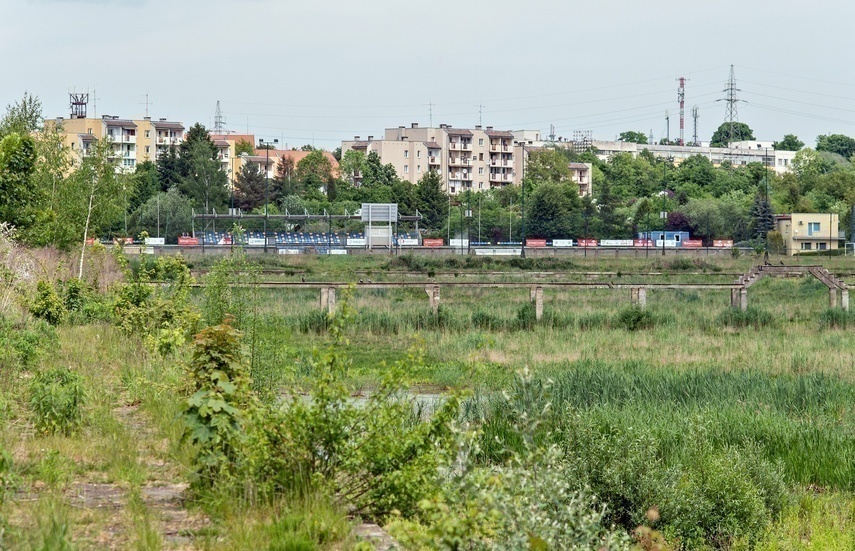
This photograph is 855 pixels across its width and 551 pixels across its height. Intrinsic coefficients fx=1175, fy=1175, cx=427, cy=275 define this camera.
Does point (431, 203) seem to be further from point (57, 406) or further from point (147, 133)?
point (57, 406)

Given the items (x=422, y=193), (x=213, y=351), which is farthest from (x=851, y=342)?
(x=422, y=193)

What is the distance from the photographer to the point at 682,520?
10.2 metres

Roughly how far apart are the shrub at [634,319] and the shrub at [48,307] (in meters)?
14.1

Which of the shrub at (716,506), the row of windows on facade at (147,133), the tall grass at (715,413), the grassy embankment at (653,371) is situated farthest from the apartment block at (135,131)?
the shrub at (716,506)

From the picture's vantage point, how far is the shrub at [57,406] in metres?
10.5

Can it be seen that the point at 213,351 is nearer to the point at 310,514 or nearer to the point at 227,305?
the point at 310,514

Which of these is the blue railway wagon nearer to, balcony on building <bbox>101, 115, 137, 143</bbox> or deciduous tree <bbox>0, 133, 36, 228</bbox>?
balcony on building <bbox>101, 115, 137, 143</bbox>

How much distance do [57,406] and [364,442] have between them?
3.99 meters

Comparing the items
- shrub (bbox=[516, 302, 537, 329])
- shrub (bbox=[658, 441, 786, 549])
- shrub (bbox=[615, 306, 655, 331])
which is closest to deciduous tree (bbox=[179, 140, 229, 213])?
shrub (bbox=[516, 302, 537, 329])

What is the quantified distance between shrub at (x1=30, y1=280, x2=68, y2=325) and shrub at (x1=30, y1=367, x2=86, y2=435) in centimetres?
872

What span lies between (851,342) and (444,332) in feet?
29.4

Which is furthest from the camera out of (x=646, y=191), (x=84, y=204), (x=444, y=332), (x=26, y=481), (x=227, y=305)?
(x=646, y=191)

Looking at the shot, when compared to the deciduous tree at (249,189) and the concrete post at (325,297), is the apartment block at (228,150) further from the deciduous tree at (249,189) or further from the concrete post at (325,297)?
the concrete post at (325,297)

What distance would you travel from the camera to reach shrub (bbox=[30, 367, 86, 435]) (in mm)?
10477
